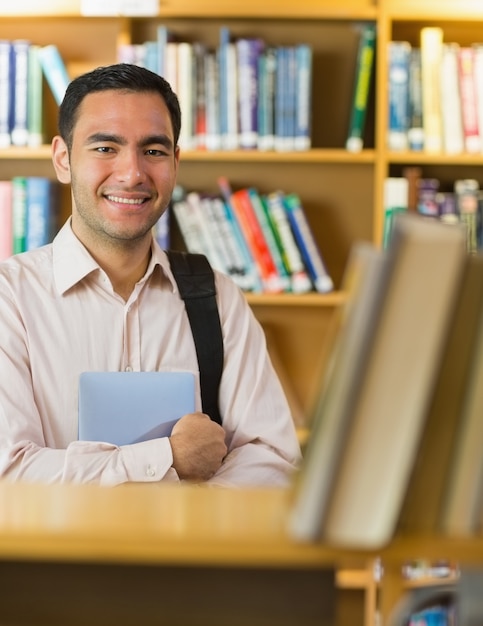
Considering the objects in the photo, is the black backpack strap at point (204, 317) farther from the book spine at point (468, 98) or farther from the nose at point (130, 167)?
the book spine at point (468, 98)

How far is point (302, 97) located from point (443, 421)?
2.34 metres

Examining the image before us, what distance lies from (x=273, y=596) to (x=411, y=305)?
0.30m

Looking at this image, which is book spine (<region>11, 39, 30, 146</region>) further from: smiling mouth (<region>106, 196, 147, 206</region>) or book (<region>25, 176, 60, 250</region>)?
smiling mouth (<region>106, 196, 147, 206</region>)

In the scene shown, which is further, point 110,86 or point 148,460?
point 110,86

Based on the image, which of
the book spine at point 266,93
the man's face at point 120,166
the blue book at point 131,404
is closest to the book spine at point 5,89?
the book spine at point 266,93

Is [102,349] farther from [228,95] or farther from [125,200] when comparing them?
[228,95]

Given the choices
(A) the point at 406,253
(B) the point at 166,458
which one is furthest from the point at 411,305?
(B) the point at 166,458

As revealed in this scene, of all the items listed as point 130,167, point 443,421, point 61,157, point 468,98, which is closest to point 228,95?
point 468,98

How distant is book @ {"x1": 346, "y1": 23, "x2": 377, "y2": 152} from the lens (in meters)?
3.13

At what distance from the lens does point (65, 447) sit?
1.92m

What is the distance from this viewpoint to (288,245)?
314cm

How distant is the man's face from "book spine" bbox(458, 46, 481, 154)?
128 cm

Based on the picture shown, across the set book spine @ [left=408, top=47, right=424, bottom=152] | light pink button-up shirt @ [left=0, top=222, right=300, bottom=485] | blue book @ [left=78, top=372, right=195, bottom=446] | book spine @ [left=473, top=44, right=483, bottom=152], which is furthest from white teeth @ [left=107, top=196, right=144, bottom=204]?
book spine @ [left=473, top=44, right=483, bottom=152]

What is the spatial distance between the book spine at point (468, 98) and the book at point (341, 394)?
93.3 inches
